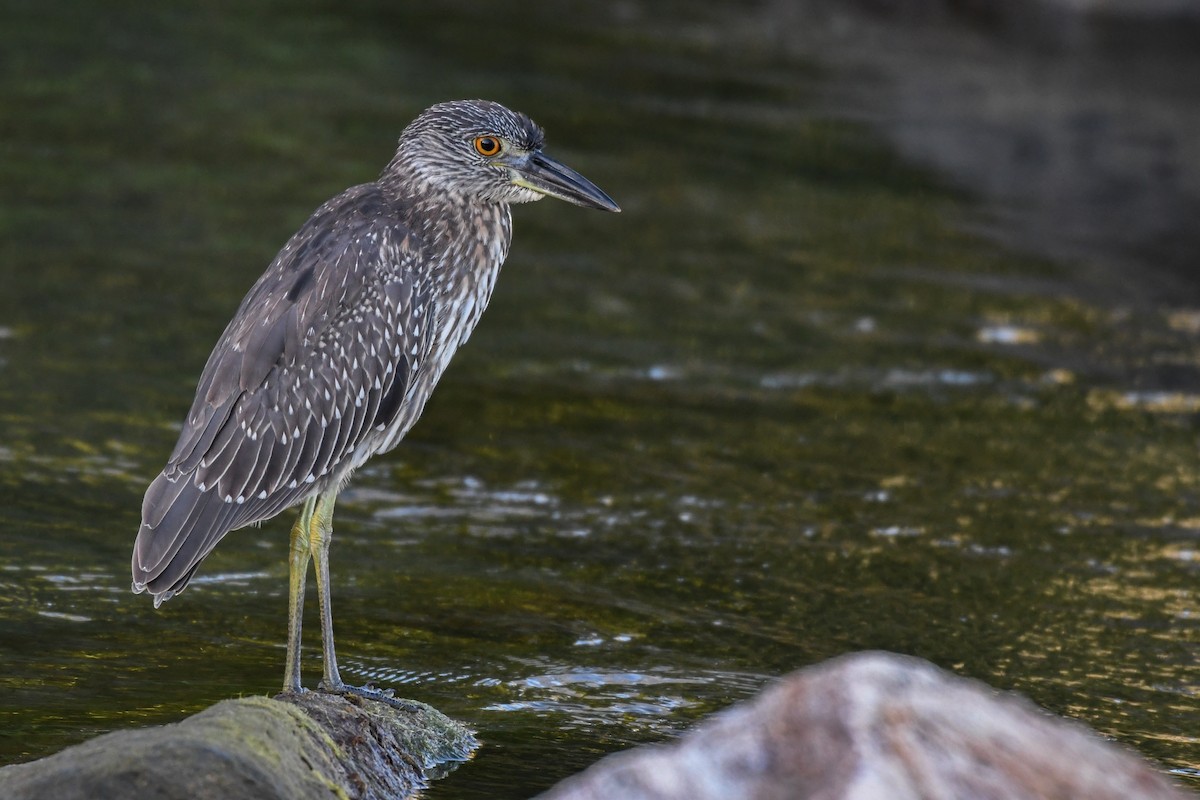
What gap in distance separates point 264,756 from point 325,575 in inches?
71.2

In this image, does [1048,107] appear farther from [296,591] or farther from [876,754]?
[876,754]

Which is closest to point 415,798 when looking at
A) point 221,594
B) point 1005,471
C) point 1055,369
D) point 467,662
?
point 467,662

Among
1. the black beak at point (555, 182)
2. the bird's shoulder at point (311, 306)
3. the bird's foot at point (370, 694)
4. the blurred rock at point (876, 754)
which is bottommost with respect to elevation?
the bird's foot at point (370, 694)

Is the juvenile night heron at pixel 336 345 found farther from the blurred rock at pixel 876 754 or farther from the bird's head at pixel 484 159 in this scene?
the blurred rock at pixel 876 754

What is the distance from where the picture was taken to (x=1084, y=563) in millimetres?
8906

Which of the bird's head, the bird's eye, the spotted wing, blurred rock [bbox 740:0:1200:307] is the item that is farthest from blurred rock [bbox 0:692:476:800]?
blurred rock [bbox 740:0:1200:307]

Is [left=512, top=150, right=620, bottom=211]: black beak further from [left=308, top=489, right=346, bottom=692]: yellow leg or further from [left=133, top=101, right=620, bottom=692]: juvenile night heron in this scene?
[left=308, top=489, right=346, bottom=692]: yellow leg

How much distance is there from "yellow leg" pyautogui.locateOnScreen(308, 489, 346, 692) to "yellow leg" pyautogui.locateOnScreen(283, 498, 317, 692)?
0.09ft

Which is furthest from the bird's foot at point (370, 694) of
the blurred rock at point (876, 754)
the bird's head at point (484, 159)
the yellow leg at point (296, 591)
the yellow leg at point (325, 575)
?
the blurred rock at point (876, 754)

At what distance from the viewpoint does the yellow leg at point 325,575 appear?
21.3ft

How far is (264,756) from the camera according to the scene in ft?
16.2

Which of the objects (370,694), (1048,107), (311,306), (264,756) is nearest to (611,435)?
(311,306)

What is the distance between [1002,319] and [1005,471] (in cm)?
269

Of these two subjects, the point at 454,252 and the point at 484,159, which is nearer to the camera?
the point at 454,252
